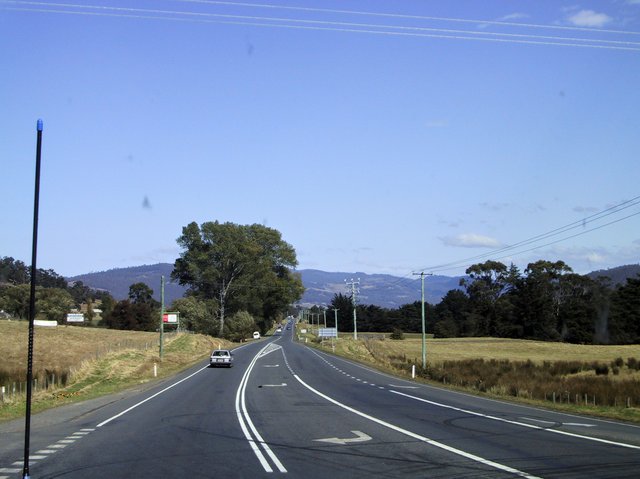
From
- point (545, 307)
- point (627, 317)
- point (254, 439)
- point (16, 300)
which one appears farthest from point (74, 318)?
point (254, 439)

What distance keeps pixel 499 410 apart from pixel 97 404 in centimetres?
1562

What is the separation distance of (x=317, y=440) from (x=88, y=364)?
1399 inches

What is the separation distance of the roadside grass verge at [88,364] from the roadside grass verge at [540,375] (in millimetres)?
19291

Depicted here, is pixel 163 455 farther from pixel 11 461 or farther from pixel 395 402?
pixel 395 402

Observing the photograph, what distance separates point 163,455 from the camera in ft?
44.4

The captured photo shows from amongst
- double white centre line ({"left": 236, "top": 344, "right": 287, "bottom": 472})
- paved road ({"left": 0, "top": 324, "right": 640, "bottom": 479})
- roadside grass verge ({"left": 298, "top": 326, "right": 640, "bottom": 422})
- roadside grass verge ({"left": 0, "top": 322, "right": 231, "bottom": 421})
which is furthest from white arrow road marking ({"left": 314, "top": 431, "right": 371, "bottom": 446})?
roadside grass verge ({"left": 0, "top": 322, "right": 231, "bottom": 421})

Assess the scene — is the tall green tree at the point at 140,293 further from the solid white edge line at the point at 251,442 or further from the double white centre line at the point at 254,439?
the double white centre line at the point at 254,439

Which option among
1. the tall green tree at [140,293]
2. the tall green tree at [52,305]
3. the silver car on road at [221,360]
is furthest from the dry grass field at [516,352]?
the tall green tree at [140,293]

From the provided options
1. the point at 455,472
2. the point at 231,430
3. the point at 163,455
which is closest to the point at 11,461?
the point at 163,455

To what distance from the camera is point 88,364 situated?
155 ft

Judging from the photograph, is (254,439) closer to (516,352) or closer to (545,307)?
(516,352)

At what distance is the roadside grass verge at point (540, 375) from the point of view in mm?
28094

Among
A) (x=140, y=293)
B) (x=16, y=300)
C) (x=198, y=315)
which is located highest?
(x=140, y=293)

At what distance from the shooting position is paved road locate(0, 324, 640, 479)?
11.8 meters
